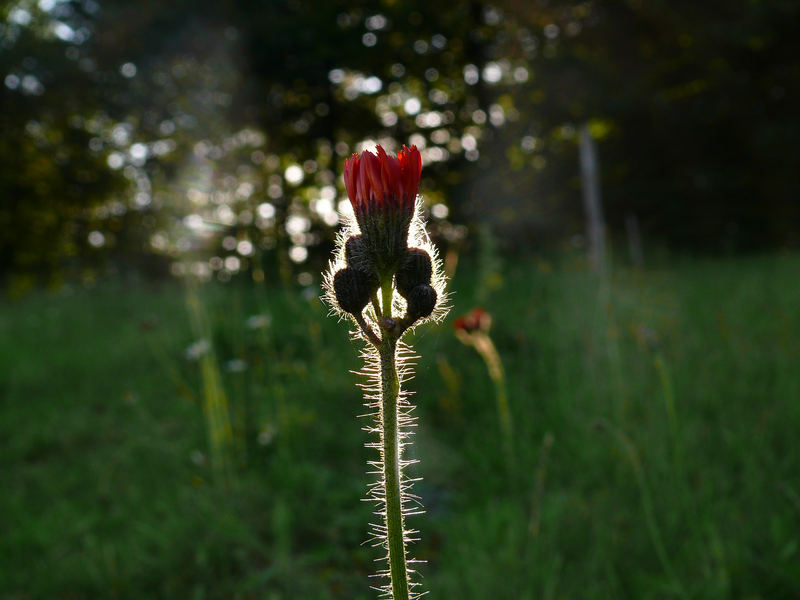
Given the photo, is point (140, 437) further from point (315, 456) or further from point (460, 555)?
point (460, 555)

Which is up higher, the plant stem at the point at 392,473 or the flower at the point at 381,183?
the flower at the point at 381,183

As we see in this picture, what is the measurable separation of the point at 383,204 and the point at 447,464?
93.1 inches

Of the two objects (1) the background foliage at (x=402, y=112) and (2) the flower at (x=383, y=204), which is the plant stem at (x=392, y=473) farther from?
(1) the background foliage at (x=402, y=112)

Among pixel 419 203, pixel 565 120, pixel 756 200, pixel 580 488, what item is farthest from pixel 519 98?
pixel 419 203

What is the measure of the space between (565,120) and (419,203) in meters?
13.5

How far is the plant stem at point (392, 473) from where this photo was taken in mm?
644

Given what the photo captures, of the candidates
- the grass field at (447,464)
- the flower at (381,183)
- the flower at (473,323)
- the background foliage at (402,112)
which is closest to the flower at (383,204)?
the flower at (381,183)

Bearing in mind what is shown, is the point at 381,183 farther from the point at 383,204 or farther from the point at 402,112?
the point at 402,112

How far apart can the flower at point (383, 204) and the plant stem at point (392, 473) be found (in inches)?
4.0

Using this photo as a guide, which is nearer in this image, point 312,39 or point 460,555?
point 460,555

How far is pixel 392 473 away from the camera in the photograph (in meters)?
0.65

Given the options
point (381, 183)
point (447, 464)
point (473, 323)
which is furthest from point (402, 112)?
point (381, 183)

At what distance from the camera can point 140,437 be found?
340 cm

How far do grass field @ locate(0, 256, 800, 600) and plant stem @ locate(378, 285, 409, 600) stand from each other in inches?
21.0
